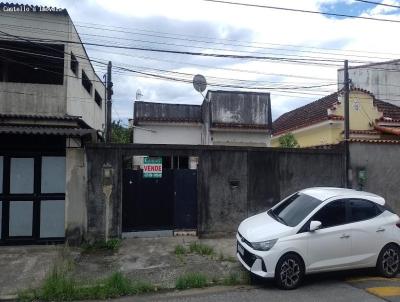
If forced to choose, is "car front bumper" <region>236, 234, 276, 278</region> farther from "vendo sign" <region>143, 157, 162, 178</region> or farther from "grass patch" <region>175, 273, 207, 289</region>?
"vendo sign" <region>143, 157, 162, 178</region>

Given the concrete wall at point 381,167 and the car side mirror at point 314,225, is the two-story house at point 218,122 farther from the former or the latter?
the car side mirror at point 314,225

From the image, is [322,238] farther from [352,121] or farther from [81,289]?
[352,121]

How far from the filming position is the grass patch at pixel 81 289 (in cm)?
676

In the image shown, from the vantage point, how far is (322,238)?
24.3ft

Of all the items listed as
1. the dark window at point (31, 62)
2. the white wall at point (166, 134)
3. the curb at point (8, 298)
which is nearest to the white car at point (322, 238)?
the curb at point (8, 298)

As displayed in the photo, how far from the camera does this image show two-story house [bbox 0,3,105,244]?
10195mm

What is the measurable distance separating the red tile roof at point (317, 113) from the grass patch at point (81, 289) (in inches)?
605

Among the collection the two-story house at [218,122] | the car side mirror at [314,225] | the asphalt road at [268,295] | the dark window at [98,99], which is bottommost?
the asphalt road at [268,295]

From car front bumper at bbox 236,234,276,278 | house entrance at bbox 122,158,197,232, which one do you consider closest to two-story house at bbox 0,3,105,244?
house entrance at bbox 122,158,197,232

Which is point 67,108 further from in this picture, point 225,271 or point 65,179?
point 225,271

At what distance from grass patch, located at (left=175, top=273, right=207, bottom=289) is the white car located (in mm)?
847

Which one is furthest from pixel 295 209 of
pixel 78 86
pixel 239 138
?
pixel 239 138

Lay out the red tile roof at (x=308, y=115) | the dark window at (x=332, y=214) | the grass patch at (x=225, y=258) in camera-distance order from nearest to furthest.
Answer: the dark window at (x=332, y=214)
the grass patch at (x=225, y=258)
the red tile roof at (x=308, y=115)

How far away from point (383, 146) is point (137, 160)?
865 centimetres
